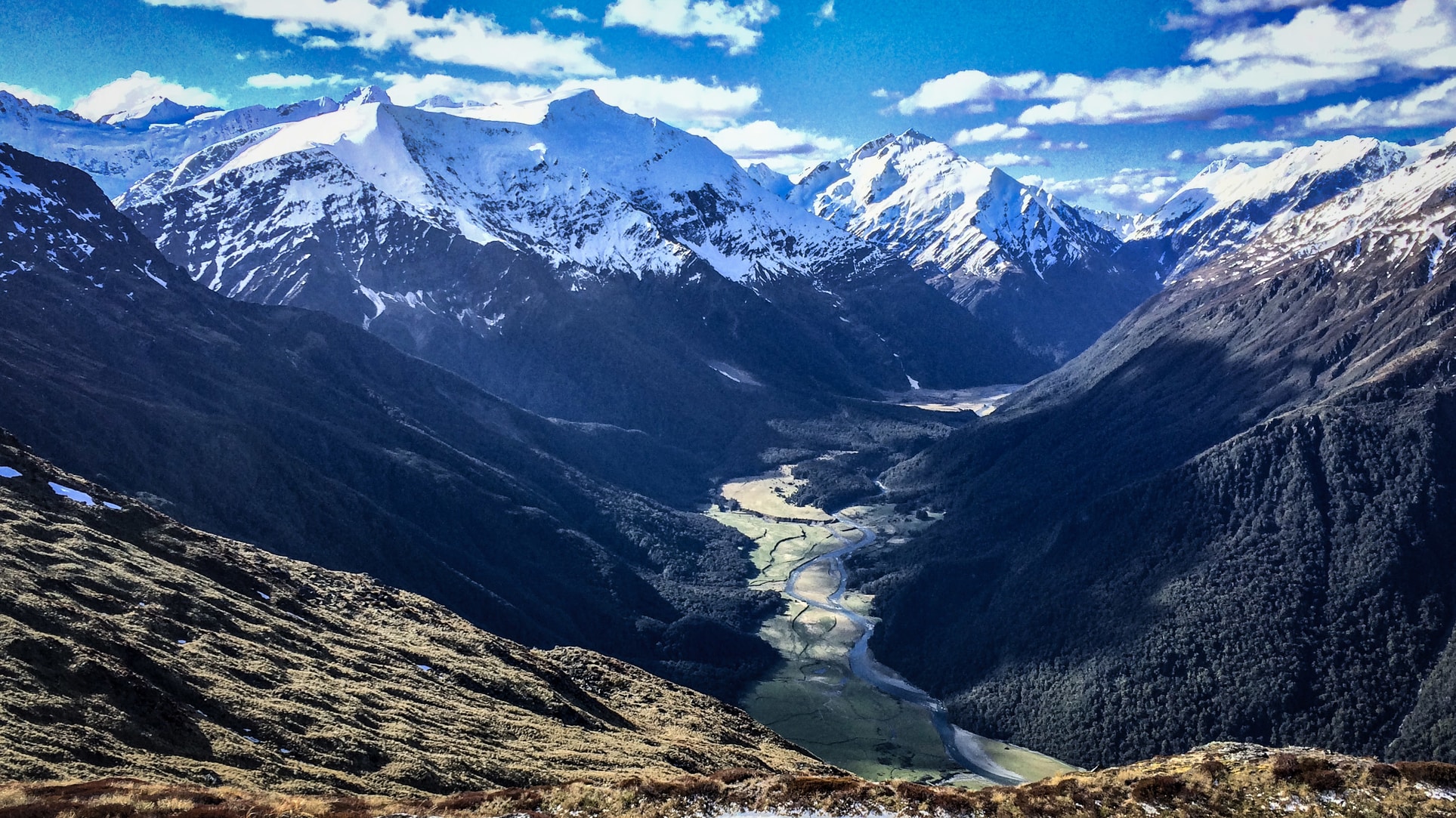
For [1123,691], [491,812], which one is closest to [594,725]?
[491,812]

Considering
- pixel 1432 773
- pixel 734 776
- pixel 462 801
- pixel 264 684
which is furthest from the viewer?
pixel 264 684

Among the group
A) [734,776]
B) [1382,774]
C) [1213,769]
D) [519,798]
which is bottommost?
[519,798]

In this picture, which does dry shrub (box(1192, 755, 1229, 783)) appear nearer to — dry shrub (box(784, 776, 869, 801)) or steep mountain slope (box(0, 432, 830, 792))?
dry shrub (box(784, 776, 869, 801))

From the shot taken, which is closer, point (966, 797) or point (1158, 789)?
point (966, 797)

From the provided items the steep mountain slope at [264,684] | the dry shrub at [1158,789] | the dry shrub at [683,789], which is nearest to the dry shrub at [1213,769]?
the dry shrub at [1158,789]

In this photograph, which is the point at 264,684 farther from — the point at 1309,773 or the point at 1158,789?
the point at 1309,773

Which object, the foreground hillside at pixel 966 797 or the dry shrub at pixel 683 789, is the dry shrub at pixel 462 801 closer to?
the foreground hillside at pixel 966 797

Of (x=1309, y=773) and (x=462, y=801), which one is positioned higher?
(x=1309, y=773)

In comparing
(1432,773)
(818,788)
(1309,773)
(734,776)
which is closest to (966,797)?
(818,788)
